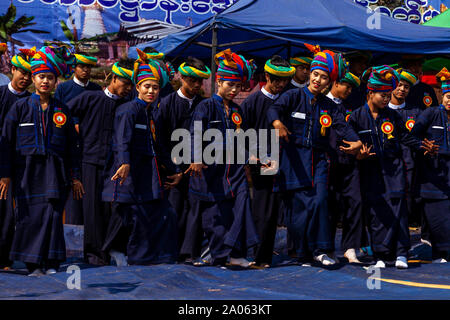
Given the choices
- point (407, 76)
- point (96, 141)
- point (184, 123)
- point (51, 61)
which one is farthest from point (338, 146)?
point (51, 61)

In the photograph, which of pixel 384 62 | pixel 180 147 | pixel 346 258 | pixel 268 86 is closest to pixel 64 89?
pixel 180 147

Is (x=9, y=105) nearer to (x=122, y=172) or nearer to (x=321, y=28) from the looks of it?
(x=122, y=172)

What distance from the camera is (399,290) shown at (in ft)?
17.2

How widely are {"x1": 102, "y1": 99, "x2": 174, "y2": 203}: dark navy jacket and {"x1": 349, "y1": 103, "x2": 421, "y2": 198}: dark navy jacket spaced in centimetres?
193

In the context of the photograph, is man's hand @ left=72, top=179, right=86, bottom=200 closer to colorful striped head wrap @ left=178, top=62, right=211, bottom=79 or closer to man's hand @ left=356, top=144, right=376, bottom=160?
colorful striped head wrap @ left=178, top=62, right=211, bottom=79

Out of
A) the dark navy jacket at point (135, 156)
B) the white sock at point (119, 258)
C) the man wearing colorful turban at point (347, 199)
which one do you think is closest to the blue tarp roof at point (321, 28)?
the man wearing colorful turban at point (347, 199)

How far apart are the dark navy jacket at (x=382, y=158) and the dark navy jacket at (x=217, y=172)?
3.91ft

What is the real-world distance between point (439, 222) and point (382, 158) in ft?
3.03

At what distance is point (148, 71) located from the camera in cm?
632

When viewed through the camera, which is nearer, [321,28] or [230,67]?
[230,67]

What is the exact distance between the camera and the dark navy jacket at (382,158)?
6.60m

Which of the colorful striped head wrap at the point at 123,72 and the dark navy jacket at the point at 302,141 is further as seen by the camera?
the colorful striped head wrap at the point at 123,72

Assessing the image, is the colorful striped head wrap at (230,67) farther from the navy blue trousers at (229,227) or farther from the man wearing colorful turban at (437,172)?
the man wearing colorful turban at (437,172)

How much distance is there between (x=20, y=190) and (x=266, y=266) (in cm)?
225
